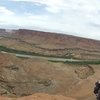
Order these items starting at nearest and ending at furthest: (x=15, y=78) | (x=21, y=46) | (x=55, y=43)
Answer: (x=15, y=78)
(x=21, y=46)
(x=55, y=43)

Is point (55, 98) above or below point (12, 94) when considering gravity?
above

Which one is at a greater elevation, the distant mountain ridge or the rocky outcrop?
the distant mountain ridge

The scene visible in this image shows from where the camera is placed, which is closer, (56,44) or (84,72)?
(84,72)

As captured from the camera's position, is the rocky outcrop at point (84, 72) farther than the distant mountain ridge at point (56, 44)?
No

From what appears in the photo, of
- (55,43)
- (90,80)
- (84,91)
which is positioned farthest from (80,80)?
(55,43)

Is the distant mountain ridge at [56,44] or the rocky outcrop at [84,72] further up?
the distant mountain ridge at [56,44]

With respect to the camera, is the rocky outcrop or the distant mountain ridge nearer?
the rocky outcrop

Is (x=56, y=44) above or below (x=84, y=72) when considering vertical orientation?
above

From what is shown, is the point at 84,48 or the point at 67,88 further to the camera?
the point at 84,48

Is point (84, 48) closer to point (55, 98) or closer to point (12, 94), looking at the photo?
point (12, 94)

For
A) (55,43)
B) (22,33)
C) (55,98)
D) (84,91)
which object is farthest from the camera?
(22,33)
